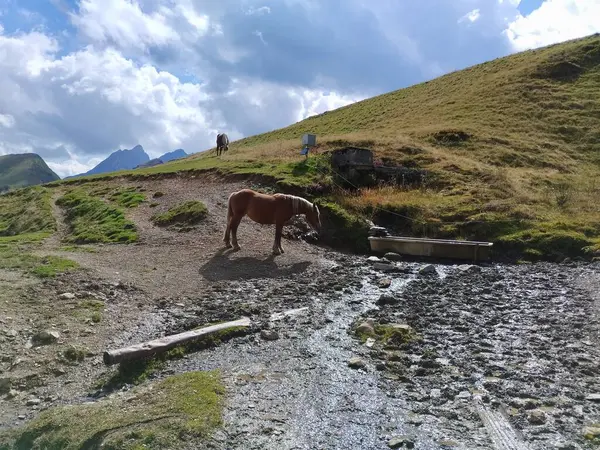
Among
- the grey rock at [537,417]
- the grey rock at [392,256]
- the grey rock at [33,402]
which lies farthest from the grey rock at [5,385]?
the grey rock at [392,256]

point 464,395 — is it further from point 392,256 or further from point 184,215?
point 184,215

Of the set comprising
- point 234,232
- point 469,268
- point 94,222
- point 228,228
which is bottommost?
point 469,268

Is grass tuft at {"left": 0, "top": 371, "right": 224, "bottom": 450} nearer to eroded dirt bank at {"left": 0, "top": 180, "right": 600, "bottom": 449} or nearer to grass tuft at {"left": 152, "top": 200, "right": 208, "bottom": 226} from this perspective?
eroded dirt bank at {"left": 0, "top": 180, "right": 600, "bottom": 449}

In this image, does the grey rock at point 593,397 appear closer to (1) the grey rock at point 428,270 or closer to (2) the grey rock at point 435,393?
(2) the grey rock at point 435,393

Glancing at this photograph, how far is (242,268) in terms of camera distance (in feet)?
51.9

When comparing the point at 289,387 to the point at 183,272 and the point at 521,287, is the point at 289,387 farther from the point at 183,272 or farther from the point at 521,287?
the point at 521,287

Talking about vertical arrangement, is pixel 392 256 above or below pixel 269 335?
above

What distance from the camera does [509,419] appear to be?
6.64 m

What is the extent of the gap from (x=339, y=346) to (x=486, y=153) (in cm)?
3210

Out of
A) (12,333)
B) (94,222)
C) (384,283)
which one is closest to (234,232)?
(384,283)

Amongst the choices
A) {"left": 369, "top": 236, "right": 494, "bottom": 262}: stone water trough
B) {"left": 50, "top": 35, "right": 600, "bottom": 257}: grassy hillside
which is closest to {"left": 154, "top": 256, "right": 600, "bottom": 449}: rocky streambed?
{"left": 369, "top": 236, "right": 494, "bottom": 262}: stone water trough

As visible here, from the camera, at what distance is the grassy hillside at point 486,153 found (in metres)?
22.1

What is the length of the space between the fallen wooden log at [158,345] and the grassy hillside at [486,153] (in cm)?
1402

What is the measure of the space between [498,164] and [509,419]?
32.0 meters
